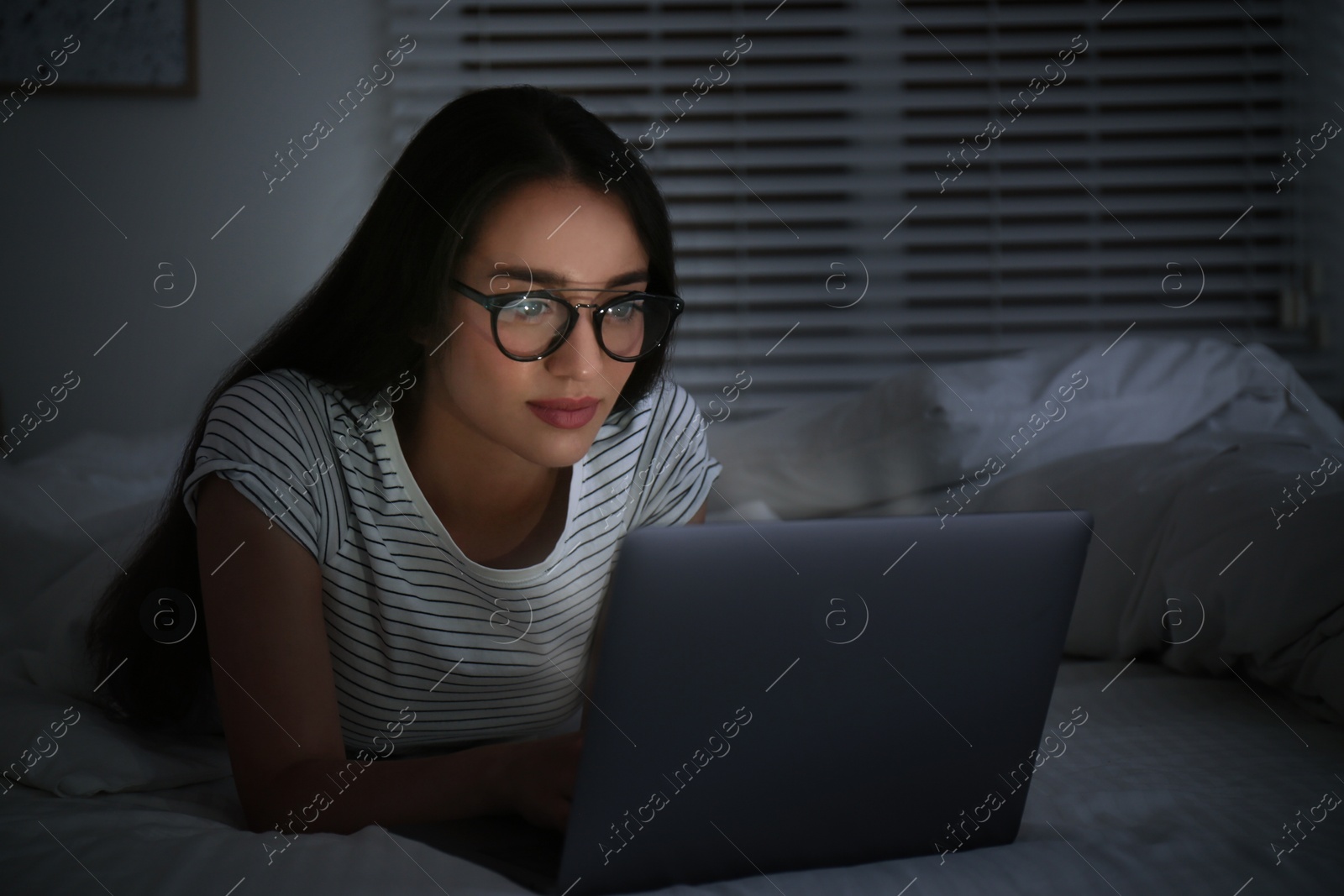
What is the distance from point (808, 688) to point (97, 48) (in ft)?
7.05

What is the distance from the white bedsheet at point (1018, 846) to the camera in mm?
609

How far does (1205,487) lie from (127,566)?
1.09 meters

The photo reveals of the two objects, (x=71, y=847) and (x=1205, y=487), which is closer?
(x=71, y=847)

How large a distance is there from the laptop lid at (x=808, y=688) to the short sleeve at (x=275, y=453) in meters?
0.35

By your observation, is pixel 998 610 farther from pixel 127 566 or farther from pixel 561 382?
pixel 127 566

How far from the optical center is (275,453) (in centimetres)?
79

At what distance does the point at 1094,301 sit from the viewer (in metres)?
2.40

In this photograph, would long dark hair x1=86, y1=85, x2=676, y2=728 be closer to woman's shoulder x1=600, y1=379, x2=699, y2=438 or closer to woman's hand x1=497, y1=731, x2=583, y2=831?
woman's shoulder x1=600, y1=379, x2=699, y2=438

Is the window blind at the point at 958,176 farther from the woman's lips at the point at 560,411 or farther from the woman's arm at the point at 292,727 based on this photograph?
the woman's arm at the point at 292,727

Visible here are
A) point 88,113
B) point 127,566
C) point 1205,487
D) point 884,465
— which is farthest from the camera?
point 88,113

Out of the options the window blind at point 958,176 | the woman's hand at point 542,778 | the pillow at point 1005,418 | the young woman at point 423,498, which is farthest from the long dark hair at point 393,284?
the window blind at point 958,176

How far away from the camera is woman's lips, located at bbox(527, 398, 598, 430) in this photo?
86 cm

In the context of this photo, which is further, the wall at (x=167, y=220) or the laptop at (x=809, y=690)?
the wall at (x=167, y=220)

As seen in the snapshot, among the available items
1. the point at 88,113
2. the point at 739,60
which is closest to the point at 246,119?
the point at 88,113
